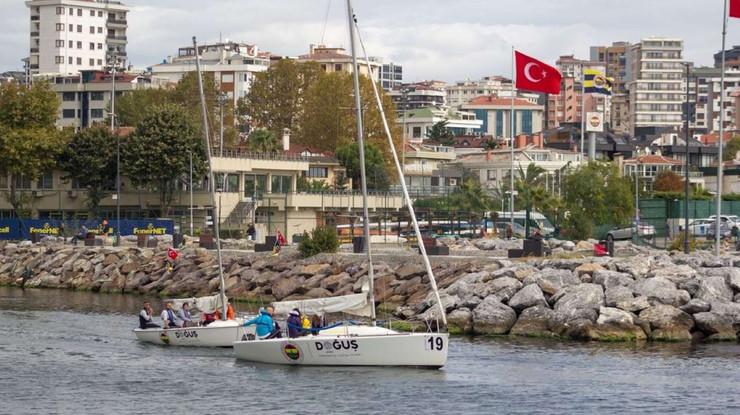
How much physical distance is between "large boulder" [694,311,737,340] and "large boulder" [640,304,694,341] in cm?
39

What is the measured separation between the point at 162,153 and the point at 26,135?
9872mm

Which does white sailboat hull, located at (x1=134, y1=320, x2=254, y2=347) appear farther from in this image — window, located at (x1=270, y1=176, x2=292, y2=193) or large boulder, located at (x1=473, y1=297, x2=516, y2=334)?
window, located at (x1=270, y1=176, x2=292, y2=193)

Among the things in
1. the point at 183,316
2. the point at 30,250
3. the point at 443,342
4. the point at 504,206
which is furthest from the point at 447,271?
the point at 504,206

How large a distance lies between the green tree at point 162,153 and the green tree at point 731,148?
96.6 m

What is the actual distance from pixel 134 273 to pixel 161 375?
3425cm

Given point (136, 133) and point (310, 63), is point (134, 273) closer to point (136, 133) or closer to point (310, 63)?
point (136, 133)

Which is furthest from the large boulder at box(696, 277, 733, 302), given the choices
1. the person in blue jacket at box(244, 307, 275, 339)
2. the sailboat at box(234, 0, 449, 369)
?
the person in blue jacket at box(244, 307, 275, 339)

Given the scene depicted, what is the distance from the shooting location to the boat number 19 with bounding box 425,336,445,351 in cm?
4203

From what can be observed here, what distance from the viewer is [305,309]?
158 ft

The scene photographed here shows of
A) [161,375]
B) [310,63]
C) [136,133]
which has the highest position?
[310,63]

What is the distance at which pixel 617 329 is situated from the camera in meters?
50.2

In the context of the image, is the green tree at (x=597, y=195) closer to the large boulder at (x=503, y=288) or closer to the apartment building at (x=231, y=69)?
the large boulder at (x=503, y=288)

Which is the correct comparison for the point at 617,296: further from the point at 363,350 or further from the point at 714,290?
the point at 363,350

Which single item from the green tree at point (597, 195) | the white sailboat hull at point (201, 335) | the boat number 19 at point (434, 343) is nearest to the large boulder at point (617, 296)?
the boat number 19 at point (434, 343)
